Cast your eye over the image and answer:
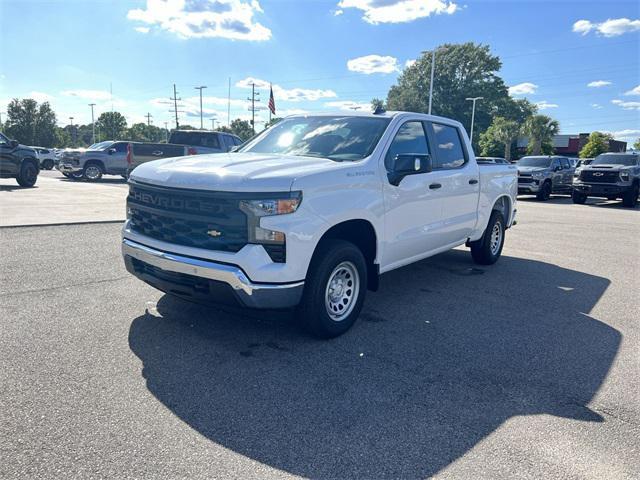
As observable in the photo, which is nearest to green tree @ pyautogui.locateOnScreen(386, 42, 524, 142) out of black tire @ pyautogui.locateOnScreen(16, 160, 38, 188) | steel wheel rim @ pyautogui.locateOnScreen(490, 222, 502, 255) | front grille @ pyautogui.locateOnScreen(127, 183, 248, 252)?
black tire @ pyautogui.locateOnScreen(16, 160, 38, 188)

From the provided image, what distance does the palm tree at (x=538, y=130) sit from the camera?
66312mm

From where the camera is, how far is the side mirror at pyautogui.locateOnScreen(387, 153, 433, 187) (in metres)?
4.38

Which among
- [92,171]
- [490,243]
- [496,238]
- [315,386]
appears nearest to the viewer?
[315,386]

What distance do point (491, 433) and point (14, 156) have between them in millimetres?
17511

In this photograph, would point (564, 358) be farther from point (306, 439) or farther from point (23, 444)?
point (23, 444)

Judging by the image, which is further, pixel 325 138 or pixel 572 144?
pixel 572 144

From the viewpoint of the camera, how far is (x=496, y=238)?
7.43m

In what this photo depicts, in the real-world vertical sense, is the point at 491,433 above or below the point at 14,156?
below

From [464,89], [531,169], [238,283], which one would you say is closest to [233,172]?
[238,283]

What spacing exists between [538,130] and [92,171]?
61176mm

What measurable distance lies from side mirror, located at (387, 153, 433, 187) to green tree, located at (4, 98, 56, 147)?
231 feet

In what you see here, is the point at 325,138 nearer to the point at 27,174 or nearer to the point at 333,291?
the point at 333,291

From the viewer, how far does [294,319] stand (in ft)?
13.6

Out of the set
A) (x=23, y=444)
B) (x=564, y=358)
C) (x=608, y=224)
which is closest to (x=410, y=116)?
(x=564, y=358)
